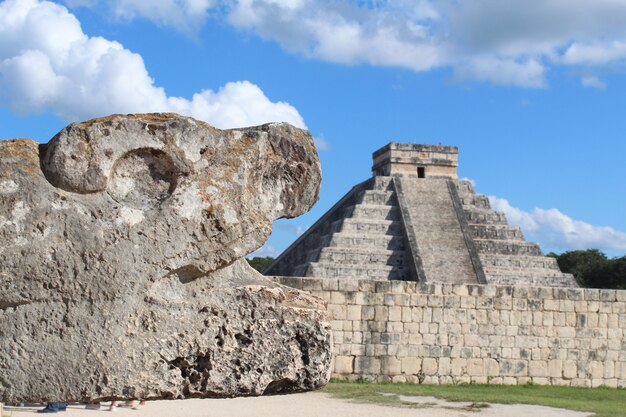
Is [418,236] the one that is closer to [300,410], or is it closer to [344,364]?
[344,364]

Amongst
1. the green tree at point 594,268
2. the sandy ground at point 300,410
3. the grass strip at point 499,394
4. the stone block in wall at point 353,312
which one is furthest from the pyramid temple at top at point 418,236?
the green tree at point 594,268

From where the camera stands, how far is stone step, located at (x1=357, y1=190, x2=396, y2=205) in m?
35.5

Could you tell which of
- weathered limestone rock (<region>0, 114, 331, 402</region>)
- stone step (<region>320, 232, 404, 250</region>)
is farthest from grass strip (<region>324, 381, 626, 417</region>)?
stone step (<region>320, 232, 404, 250</region>)

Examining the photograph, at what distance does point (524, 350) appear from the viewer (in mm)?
18891

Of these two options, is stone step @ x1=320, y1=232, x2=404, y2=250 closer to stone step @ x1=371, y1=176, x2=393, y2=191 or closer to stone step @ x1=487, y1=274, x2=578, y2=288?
stone step @ x1=487, y1=274, x2=578, y2=288

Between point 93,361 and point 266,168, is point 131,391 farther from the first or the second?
point 266,168

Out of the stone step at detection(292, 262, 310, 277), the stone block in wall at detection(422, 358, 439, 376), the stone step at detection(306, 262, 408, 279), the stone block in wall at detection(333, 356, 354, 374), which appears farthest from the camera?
the stone step at detection(292, 262, 310, 277)

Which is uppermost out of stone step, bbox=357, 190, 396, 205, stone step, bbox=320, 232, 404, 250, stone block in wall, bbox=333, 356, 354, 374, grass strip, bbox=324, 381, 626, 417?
stone step, bbox=357, 190, 396, 205

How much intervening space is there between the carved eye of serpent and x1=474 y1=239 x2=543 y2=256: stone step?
30.7 metres

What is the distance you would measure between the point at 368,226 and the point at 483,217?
18.2ft

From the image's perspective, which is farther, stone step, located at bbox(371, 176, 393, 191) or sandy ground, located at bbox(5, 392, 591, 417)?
stone step, located at bbox(371, 176, 393, 191)

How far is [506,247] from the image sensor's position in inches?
1323

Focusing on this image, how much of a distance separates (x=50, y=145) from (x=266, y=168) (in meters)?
0.76

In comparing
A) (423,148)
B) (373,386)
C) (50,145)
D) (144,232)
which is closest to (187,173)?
(144,232)
